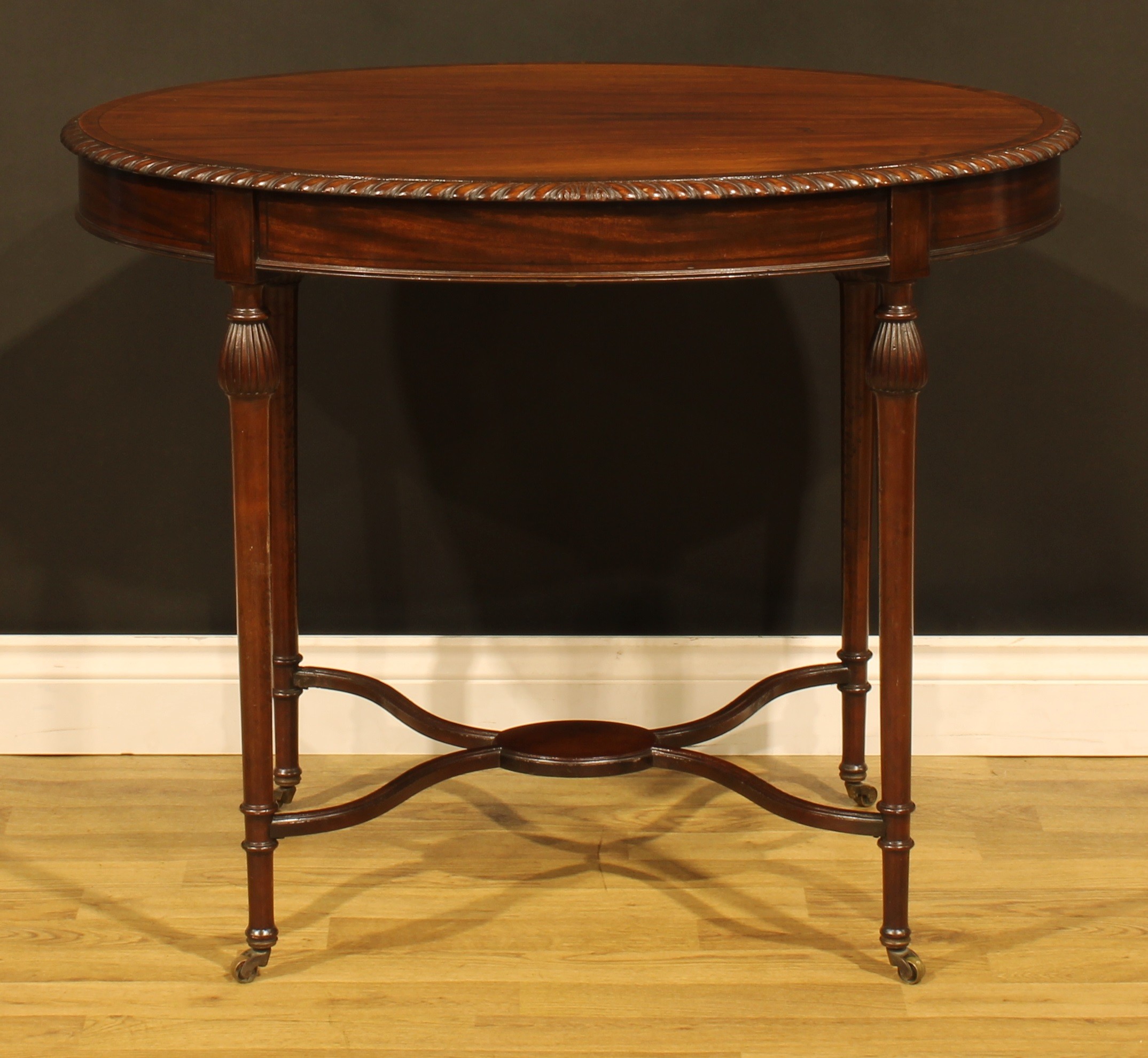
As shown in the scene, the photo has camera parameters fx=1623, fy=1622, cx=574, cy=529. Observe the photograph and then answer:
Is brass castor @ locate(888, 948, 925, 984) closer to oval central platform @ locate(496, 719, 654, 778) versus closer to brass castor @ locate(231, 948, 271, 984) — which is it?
oval central platform @ locate(496, 719, 654, 778)

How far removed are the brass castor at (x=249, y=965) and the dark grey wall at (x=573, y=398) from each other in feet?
2.14

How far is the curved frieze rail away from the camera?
2.07 m

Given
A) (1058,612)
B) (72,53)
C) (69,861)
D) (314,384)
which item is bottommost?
(69,861)

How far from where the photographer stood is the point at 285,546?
211 centimetres

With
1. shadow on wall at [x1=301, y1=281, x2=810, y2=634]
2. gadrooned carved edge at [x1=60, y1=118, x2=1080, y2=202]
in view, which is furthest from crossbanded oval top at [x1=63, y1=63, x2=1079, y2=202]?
shadow on wall at [x1=301, y1=281, x2=810, y2=634]

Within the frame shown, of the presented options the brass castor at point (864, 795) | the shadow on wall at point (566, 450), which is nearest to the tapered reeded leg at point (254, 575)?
the shadow on wall at point (566, 450)

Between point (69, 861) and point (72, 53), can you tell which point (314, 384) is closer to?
point (72, 53)

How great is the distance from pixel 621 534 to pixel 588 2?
745mm

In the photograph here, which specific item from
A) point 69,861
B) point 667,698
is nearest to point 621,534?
point 667,698

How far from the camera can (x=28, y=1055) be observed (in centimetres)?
170

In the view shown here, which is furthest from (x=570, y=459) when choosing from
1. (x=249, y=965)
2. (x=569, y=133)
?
(x=249, y=965)

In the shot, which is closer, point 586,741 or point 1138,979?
point 1138,979

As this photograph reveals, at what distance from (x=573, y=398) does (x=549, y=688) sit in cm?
43

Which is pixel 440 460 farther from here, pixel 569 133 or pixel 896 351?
pixel 896 351
